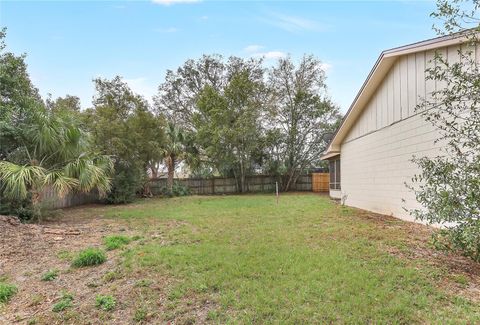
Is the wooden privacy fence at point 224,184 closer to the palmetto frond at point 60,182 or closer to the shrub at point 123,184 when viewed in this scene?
the shrub at point 123,184

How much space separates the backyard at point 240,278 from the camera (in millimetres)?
2846

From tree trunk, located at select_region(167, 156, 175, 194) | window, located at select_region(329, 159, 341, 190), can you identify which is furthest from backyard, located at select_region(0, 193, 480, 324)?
tree trunk, located at select_region(167, 156, 175, 194)

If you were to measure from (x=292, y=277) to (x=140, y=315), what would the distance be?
1.80 m

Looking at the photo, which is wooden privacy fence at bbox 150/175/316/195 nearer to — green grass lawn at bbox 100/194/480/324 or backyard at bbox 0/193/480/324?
backyard at bbox 0/193/480/324

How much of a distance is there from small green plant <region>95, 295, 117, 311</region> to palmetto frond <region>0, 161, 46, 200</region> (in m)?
5.03

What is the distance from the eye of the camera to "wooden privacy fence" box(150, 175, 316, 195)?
60.5ft

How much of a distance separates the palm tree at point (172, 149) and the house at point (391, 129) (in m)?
9.68

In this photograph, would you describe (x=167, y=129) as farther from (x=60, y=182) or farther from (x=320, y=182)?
(x=320, y=182)

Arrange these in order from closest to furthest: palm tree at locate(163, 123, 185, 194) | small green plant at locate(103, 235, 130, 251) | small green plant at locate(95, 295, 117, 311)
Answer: small green plant at locate(95, 295, 117, 311)
small green plant at locate(103, 235, 130, 251)
palm tree at locate(163, 123, 185, 194)

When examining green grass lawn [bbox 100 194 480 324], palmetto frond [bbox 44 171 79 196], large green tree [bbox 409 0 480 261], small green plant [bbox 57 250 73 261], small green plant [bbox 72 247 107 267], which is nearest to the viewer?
green grass lawn [bbox 100 194 480 324]

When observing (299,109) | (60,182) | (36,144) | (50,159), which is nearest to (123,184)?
(50,159)

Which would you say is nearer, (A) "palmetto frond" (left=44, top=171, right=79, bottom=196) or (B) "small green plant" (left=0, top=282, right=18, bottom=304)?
(B) "small green plant" (left=0, top=282, right=18, bottom=304)

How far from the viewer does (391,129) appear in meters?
8.35

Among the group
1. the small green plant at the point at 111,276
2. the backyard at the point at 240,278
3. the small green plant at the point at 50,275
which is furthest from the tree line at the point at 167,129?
the small green plant at the point at 111,276
